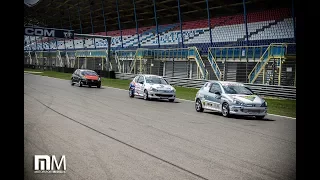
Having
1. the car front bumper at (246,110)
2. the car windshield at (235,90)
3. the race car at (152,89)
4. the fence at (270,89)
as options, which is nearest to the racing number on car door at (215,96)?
the car windshield at (235,90)

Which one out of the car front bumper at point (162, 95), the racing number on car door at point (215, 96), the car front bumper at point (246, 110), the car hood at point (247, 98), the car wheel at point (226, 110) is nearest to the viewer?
the car front bumper at point (246, 110)

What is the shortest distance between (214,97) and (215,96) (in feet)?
0.19

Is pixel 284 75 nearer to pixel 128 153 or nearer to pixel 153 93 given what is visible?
pixel 153 93

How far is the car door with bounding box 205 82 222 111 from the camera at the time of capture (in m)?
13.6

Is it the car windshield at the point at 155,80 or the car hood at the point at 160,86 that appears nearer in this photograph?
the car hood at the point at 160,86

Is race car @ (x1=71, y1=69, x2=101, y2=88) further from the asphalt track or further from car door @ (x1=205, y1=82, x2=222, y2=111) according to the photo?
the asphalt track

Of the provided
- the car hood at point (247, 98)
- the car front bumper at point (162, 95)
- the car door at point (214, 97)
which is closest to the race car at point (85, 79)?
the car front bumper at point (162, 95)

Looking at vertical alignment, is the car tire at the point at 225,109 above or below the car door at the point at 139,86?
below

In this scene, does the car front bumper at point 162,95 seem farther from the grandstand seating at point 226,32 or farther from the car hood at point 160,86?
the grandstand seating at point 226,32

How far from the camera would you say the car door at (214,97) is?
13636 millimetres

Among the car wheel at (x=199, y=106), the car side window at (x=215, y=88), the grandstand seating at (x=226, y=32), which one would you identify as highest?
the grandstand seating at (x=226, y=32)

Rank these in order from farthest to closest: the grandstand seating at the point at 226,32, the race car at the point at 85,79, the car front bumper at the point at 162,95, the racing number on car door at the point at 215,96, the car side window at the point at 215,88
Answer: the grandstand seating at the point at 226,32 → the race car at the point at 85,79 → the car front bumper at the point at 162,95 → the car side window at the point at 215,88 → the racing number on car door at the point at 215,96

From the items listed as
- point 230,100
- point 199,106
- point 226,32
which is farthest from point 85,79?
point 230,100
